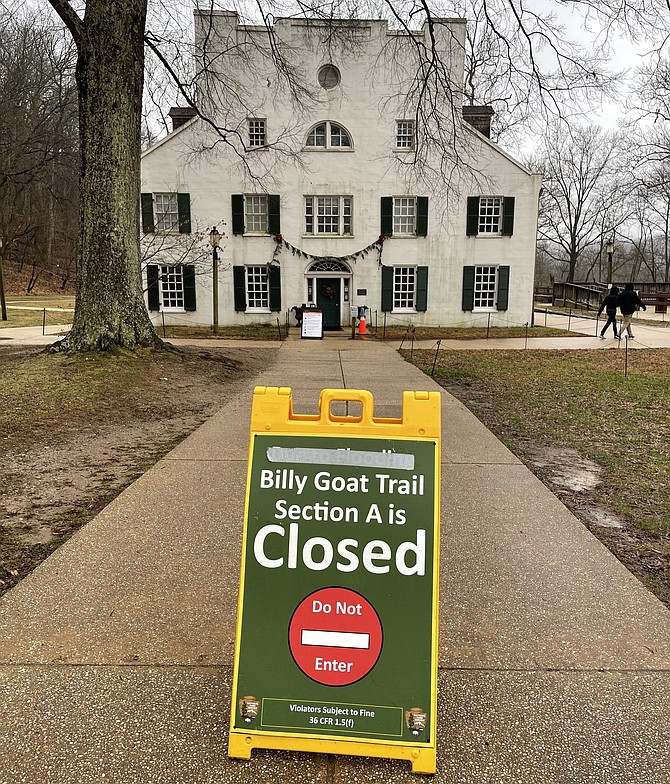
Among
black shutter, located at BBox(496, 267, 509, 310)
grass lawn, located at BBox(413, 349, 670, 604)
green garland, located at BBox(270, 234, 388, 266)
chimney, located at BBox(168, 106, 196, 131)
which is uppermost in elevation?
chimney, located at BBox(168, 106, 196, 131)

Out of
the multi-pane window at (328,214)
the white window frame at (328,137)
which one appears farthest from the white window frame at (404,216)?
the white window frame at (328,137)

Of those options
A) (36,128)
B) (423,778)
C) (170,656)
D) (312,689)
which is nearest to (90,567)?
(170,656)

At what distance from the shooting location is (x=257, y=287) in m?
26.2

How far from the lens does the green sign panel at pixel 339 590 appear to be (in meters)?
2.26

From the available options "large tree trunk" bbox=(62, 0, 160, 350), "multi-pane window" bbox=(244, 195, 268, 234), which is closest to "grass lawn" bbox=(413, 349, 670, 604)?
"large tree trunk" bbox=(62, 0, 160, 350)

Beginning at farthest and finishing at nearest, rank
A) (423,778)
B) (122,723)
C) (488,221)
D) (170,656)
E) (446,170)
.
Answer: (488,221) → (446,170) → (170,656) → (122,723) → (423,778)

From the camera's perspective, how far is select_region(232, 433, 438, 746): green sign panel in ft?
7.41

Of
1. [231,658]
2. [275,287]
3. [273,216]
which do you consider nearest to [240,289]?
[275,287]

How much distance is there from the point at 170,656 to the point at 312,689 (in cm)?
96

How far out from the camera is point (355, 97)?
2528cm

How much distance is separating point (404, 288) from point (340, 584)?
24774 mm

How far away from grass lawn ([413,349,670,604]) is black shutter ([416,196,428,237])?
10.1 m

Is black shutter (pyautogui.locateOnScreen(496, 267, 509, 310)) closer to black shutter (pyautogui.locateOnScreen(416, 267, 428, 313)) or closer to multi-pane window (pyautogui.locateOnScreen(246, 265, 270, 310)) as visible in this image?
black shutter (pyautogui.locateOnScreen(416, 267, 428, 313))

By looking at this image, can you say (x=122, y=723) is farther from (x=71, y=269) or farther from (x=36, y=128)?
(x=71, y=269)
